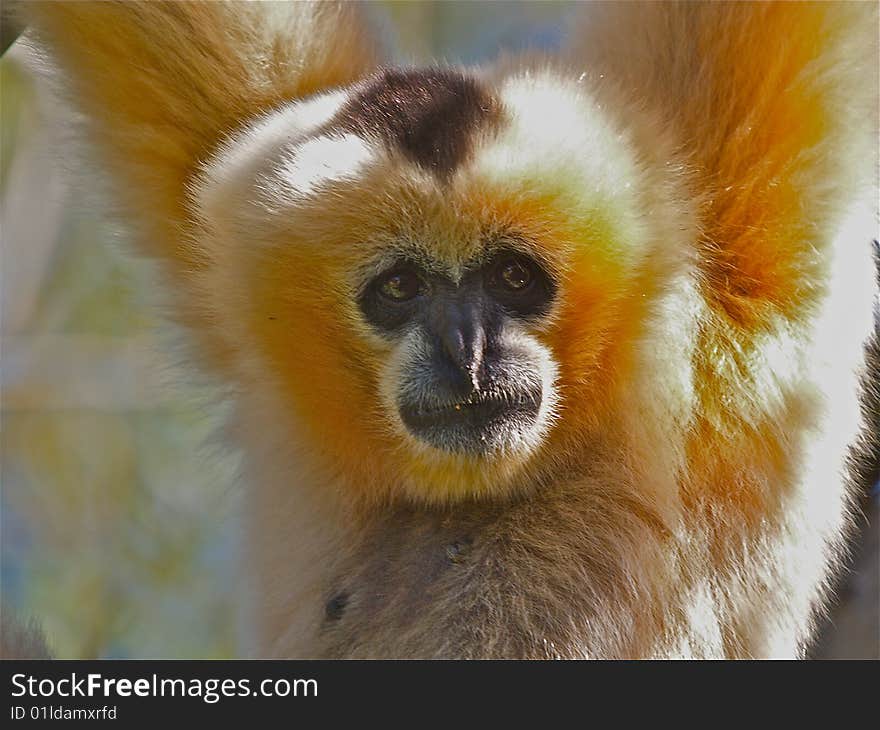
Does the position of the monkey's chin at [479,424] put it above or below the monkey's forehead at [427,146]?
below

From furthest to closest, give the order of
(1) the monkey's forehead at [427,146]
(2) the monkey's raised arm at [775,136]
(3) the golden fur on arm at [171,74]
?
1. (3) the golden fur on arm at [171,74]
2. (1) the monkey's forehead at [427,146]
3. (2) the monkey's raised arm at [775,136]

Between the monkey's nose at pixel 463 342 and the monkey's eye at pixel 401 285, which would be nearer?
the monkey's nose at pixel 463 342

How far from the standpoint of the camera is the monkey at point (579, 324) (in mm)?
3771

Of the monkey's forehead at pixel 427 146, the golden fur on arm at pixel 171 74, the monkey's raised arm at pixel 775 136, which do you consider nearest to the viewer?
the monkey's raised arm at pixel 775 136

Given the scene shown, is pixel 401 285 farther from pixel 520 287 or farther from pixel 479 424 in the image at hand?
pixel 479 424

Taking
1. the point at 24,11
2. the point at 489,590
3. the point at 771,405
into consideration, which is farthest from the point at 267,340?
the point at 771,405

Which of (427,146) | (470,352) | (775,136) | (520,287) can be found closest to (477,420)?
(470,352)

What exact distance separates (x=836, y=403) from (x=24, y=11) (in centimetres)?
302

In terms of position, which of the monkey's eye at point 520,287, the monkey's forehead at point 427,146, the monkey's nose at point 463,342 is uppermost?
the monkey's forehead at point 427,146

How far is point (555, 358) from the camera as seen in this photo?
391cm

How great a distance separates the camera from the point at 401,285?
154 inches

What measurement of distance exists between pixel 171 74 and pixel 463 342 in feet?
4.91

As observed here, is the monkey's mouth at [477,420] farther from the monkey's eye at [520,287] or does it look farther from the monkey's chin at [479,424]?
the monkey's eye at [520,287]

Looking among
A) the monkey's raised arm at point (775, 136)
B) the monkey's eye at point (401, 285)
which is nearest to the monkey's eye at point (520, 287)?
the monkey's eye at point (401, 285)
